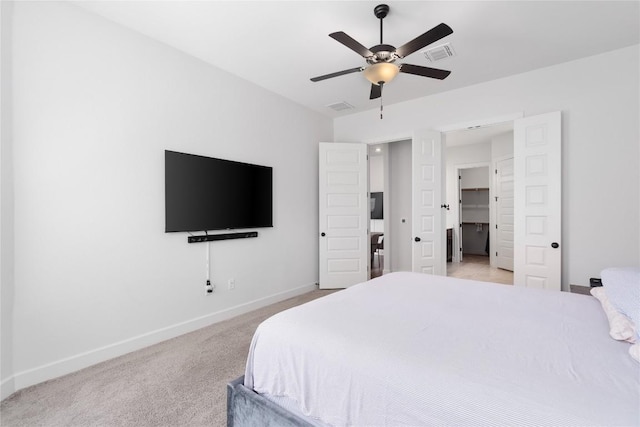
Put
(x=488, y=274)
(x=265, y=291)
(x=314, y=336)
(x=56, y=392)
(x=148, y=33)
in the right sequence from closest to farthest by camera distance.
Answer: (x=314, y=336)
(x=56, y=392)
(x=148, y=33)
(x=265, y=291)
(x=488, y=274)

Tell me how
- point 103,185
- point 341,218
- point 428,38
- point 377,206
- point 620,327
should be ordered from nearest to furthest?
point 620,327, point 428,38, point 103,185, point 341,218, point 377,206

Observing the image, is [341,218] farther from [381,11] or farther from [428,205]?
[381,11]

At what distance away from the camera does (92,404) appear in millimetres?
1913

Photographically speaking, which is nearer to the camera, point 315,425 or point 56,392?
point 315,425

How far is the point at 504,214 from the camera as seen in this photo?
20.0 feet

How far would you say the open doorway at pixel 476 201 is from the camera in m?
5.87

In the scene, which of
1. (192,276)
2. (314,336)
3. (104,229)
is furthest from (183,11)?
(314,336)

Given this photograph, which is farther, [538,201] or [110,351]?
[538,201]

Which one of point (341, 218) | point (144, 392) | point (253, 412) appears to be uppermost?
point (341, 218)

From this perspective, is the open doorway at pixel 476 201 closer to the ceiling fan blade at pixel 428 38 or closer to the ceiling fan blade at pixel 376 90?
the ceiling fan blade at pixel 376 90

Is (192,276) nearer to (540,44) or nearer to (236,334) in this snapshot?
(236,334)

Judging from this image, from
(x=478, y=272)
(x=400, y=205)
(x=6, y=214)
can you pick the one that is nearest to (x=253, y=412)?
(x=6, y=214)

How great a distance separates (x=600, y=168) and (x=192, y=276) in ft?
14.2

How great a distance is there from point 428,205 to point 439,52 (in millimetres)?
1893
